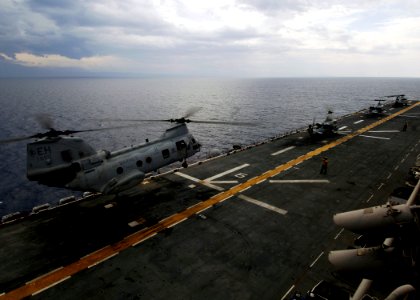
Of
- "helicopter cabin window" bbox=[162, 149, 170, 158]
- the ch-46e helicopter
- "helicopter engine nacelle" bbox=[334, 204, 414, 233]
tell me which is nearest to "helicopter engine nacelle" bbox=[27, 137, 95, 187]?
the ch-46e helicopter

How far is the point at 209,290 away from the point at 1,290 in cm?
1041

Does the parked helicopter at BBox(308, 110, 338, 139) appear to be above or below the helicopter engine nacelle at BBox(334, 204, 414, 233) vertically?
below

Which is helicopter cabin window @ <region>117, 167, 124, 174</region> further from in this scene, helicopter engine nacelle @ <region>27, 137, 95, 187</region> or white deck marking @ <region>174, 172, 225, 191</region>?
white deck marking @ <region>174, 172, 225, 191</region>

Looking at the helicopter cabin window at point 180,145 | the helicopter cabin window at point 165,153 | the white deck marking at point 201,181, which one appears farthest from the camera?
the white deck marking at point 201,181

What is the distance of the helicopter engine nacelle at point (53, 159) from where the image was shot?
18.1m

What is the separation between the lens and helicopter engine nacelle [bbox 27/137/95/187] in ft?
59.5

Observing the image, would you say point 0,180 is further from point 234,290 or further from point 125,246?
point 234,290

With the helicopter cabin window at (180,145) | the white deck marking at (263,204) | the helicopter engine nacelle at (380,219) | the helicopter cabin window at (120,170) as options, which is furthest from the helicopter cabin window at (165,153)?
the helicopter engine nacelle at (380,219)

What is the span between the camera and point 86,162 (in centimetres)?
1988

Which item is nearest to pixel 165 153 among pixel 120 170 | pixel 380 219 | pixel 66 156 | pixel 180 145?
pixel 180 145

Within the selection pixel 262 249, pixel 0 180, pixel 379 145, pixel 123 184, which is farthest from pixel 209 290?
pixel 0 180

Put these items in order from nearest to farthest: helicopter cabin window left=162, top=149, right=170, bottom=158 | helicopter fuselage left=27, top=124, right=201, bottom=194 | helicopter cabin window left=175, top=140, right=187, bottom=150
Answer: helicopter fuselage left=27, top=124, right=201, bottom=194 < helicopter cabin window left=162, top=149, right=170, bottom=158 < helicopter cabin window left=175, top=140, right=187, bottom=150

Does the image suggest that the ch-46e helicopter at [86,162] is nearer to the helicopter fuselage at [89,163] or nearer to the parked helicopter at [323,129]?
the helicopter fuselage at [89,163]

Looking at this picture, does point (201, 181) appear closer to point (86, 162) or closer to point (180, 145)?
point (180, 145)
